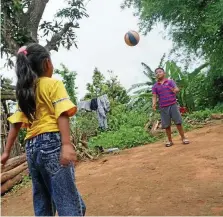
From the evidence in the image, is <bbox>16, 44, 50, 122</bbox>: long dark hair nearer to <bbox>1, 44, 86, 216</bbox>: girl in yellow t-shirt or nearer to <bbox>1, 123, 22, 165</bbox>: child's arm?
<bbox>1, 44, 86, 216</bbox>: girl in yellow t-shirt

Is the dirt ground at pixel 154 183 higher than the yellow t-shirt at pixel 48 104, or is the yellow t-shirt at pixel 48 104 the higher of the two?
the yellow t-shirt at pixel 48 104

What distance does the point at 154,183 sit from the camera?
461cm

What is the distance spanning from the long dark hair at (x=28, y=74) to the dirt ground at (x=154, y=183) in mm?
1811

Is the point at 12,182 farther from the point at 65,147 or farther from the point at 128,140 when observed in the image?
the point at 65,147

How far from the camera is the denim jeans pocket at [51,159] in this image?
2.31m

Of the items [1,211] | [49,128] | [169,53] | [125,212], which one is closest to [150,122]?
[169,53]

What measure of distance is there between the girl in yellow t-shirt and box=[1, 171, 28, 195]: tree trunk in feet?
12.6

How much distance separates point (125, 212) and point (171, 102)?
332 centimetres

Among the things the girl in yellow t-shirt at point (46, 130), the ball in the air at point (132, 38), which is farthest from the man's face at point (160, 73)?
the girl in yellow t-shirt at point (46, 130)

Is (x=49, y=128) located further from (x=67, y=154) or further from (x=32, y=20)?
(x=32, y=20)

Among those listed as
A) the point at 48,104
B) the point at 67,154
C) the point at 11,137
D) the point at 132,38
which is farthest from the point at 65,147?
the point at 132,38

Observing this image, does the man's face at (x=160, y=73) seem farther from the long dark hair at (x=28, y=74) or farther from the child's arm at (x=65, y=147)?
the child's arm at (x=65, y=147)

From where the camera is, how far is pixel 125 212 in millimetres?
3803

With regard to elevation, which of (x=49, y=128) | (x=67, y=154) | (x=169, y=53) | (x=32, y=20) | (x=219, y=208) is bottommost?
(x=219, y=208)
